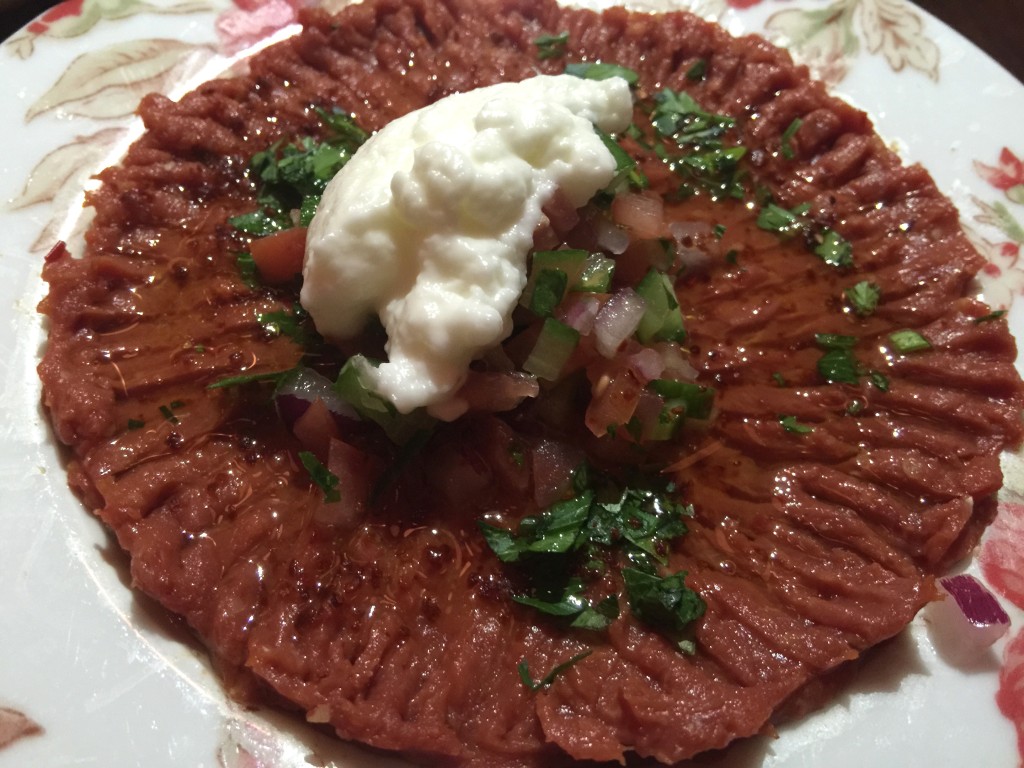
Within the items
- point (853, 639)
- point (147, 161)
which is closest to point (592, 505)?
point (853, 639)

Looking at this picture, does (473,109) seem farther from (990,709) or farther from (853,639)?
(990,709)

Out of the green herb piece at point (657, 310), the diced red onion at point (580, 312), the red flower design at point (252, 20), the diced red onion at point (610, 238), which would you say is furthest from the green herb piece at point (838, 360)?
the red flower design at point (252, 20)

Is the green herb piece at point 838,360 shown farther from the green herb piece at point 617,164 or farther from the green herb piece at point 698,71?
the green herb piece at point 698,71

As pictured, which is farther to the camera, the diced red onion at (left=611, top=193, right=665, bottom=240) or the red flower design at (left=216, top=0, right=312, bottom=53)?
the red flower design at (left=216, top=0, right=312, bottom=53)

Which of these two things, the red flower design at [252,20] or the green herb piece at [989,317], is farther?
the red flower design at [252,20]

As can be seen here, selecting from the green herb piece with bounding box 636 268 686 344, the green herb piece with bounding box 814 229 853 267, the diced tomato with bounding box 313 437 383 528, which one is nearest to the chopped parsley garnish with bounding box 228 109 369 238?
the diced tomato with bounding box 313 437 383 528

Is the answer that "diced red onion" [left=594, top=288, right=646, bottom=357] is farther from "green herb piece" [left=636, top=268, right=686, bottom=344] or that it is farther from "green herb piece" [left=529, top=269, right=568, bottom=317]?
"green herb piece" [left=529, top=269, right=568, bottom=317]
